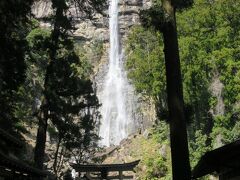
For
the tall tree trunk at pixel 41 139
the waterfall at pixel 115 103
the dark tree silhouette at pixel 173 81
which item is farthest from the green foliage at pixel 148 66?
the dark tree silhouette at pixel 173 81

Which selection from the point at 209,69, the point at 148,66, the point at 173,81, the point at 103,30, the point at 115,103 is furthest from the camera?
the point at 103,30

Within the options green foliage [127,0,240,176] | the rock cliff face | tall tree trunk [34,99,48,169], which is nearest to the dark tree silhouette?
tall tree trunk [34,99,48,169]

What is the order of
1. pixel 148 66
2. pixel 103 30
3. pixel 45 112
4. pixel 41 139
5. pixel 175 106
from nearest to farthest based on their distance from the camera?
1. pixel 175 106
2. pixel 41 139
3. pixel 45 112
4. pixel 148 66
5. pixel 103 30

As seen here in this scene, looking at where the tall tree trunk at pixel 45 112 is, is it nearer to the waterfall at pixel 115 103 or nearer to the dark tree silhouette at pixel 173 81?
the dark tree silhouette at pixel 173 81

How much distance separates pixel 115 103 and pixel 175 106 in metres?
51.3

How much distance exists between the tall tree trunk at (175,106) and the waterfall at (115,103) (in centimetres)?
4457

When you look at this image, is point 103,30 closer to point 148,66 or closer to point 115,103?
point 115,103

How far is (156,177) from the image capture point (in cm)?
3531

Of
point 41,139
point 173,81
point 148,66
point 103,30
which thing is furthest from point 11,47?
point 103,30

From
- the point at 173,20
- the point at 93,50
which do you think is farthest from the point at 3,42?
the point at 93,50

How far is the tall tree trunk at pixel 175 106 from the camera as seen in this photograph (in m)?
9.94

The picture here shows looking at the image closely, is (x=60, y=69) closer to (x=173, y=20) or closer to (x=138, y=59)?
(x=173, y=20)

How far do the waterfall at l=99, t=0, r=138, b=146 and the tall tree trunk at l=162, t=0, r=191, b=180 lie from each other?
44570 mm

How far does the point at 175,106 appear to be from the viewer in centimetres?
1053
